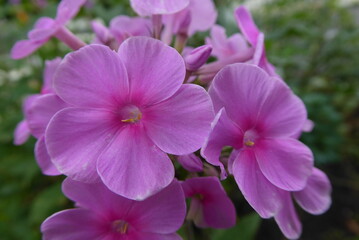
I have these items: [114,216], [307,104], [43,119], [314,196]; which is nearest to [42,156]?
[43,119]

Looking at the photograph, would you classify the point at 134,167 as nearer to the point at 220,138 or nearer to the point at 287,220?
the point at 220,138

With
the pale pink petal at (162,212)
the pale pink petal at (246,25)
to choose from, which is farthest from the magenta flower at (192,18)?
the pale pink petal at (162,212)

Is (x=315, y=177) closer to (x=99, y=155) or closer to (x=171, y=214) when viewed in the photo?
(x=171, y=214)

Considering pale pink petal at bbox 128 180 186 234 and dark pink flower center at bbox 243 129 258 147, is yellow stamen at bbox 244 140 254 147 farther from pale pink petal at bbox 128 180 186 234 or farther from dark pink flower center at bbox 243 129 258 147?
pale pink petal at bbox 128 180 186 234

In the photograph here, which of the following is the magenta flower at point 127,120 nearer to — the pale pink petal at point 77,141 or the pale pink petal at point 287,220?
the pale pink petal at point 77,141

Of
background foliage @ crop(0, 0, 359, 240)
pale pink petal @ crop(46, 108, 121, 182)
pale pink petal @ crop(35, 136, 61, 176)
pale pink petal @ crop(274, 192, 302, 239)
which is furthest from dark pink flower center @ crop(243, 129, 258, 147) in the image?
background foliage @ crop(0, 0, 359, 240)

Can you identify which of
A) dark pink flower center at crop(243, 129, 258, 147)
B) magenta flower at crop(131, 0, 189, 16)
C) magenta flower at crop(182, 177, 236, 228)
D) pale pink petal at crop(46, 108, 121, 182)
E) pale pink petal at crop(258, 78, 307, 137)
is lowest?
magenta flower at crop(182, 177, 236, 228)
